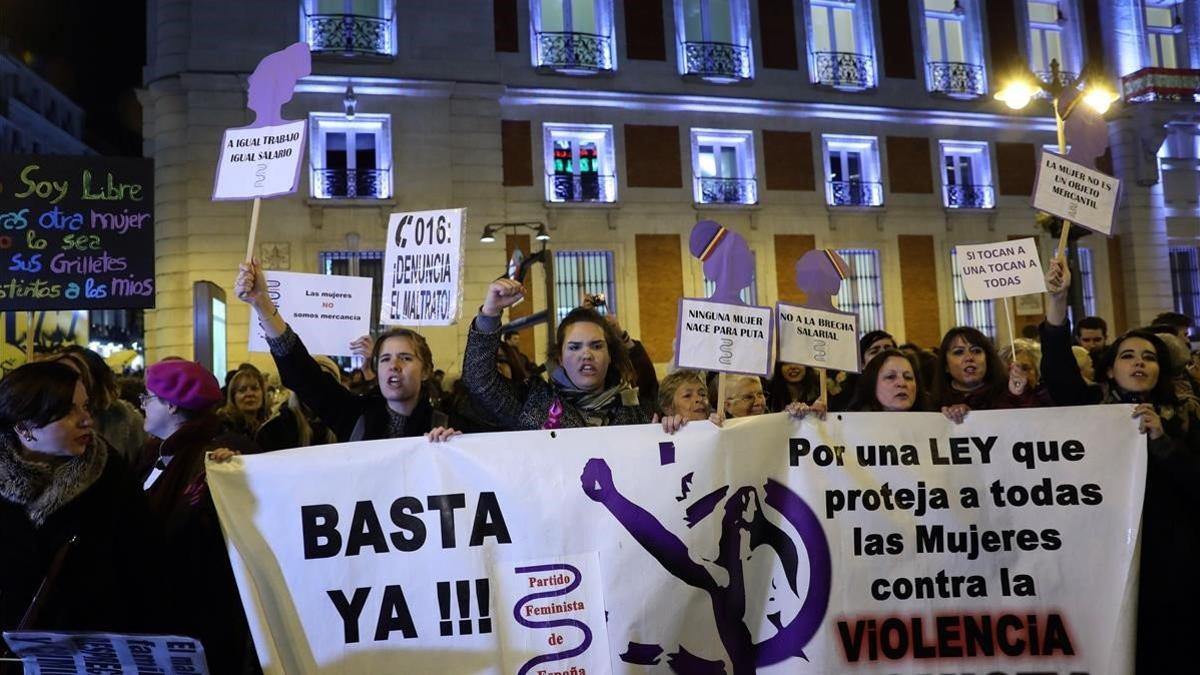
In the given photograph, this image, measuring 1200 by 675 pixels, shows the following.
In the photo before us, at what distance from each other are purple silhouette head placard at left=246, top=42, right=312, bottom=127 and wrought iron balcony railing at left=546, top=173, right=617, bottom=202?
13.5 metres

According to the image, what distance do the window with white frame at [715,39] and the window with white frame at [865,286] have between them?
14.6 feet

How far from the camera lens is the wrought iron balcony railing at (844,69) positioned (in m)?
19.8

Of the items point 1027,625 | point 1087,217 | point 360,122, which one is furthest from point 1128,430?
point 360,122

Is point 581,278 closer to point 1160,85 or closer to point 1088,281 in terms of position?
point 1088,281

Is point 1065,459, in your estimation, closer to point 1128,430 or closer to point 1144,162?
point 1128,430

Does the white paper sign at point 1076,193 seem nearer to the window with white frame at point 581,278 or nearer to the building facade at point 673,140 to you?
the building facade at point 673,140

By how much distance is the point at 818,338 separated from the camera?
4.16m

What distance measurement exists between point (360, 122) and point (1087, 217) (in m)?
14.4

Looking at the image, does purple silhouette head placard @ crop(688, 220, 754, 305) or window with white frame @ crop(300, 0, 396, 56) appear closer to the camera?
purple silhouette head placard @ crop(688, 220, 754, 305)

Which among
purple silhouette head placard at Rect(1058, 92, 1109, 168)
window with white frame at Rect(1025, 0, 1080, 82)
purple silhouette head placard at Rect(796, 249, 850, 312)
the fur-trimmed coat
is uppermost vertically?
window with white frame at Rect(1025, 0, 1080, 82)

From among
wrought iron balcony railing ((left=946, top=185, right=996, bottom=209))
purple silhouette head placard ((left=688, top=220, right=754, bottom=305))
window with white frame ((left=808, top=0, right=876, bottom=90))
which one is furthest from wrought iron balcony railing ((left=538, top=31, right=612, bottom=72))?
purple silhouette head placard ((left=688, top=220, right=754, bottom=305))

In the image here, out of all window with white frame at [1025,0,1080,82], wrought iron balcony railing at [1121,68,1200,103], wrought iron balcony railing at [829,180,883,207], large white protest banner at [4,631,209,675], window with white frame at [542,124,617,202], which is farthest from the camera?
window with white frame at [1025,0,1080,82]

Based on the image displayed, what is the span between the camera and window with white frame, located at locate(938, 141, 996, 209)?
67.5 feet

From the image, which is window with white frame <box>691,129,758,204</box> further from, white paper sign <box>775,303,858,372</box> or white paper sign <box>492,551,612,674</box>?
white paper sign <box>492,551,612,674</box>
